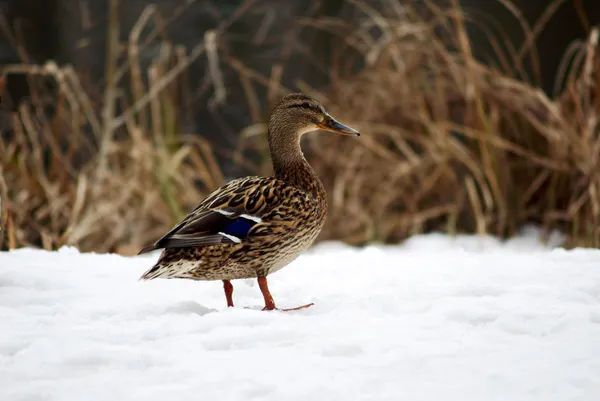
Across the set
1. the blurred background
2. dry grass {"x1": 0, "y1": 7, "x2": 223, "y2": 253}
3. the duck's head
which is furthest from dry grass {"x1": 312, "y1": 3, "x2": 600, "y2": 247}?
the duck's head

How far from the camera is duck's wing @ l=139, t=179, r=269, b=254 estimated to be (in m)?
3.46

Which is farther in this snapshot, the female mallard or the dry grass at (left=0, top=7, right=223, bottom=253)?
the dry grass at (left=0, top=7, right=223, bottom=253)

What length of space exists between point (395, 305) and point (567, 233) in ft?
10.3

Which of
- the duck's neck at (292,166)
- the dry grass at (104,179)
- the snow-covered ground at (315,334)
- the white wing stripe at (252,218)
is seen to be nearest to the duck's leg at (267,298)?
the snow-covered ground at (315,334)

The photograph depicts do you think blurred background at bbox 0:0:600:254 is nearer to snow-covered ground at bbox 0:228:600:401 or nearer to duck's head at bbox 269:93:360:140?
snow-covered ground at bbox 0:228:600:401

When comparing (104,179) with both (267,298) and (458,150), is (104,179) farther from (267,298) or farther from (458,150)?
(267,298)

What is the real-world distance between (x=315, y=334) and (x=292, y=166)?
3.92 ft

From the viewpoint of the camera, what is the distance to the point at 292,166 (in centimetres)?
405

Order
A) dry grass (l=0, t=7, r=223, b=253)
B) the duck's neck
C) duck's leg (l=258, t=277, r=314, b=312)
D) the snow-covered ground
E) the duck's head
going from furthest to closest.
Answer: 1. dry grass (l=0, t=7, r=223, b=253)
2. the duck's head
3. the duck's neck
4. duck's leg (l=258, t=277, r=314, b=312)
5. the snow-covered ground

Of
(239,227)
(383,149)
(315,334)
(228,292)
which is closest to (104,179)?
(383,149)

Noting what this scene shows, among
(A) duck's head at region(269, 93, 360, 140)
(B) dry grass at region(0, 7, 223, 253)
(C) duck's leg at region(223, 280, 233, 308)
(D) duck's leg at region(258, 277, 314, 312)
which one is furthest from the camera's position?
(B) dry grass at region(0, 7, 223, 253)

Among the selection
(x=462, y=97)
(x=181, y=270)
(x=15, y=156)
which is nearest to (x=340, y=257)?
(x=181, y=270)

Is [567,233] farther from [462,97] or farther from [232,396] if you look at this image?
[232,396]

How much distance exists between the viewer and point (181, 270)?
11.6 ft
